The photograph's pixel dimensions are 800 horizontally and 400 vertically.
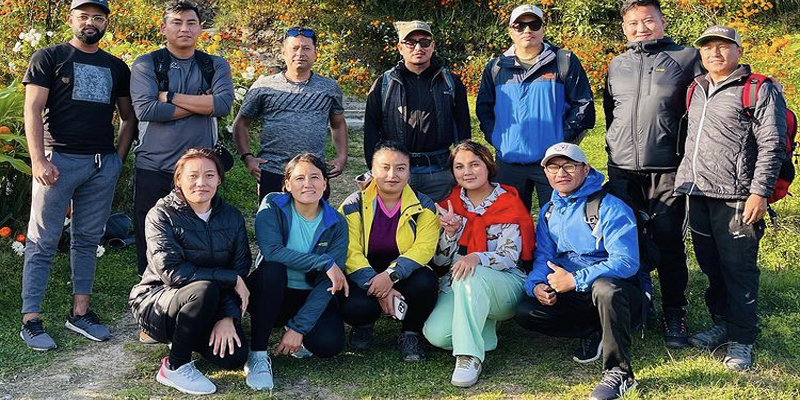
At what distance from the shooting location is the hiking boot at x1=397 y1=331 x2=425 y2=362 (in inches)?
170

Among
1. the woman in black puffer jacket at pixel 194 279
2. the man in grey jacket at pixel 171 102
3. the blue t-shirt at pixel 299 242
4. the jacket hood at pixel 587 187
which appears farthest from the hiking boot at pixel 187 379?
the jacket hood at pixel 587 187

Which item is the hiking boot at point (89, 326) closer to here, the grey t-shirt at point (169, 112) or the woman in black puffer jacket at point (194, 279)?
the woman in black puffer jacket at point (194, 279)

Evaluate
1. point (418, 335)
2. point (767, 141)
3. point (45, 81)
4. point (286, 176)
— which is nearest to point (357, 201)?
point (286, 176)

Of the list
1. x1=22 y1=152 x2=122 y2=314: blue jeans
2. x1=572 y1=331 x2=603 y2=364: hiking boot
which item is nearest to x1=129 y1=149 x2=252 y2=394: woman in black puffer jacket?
x1=22 y1=152 x2=122 y2=314: blue jeans

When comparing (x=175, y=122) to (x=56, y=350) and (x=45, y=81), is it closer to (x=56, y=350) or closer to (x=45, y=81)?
(x=45, y=81)

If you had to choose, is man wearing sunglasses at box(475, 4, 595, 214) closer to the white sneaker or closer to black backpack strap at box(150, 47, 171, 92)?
the white sneaker

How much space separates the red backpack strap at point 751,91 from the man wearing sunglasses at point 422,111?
1.66 metres

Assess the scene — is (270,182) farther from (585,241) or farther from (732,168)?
(732,168)

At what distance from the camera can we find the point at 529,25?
15.6 ft

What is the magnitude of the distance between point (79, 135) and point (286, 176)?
1.22 meters

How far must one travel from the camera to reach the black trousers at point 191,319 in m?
3.90

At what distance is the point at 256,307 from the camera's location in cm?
412

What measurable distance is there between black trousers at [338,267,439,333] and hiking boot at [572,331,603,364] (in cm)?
84

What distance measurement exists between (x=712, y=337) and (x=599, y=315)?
0.93 meters
